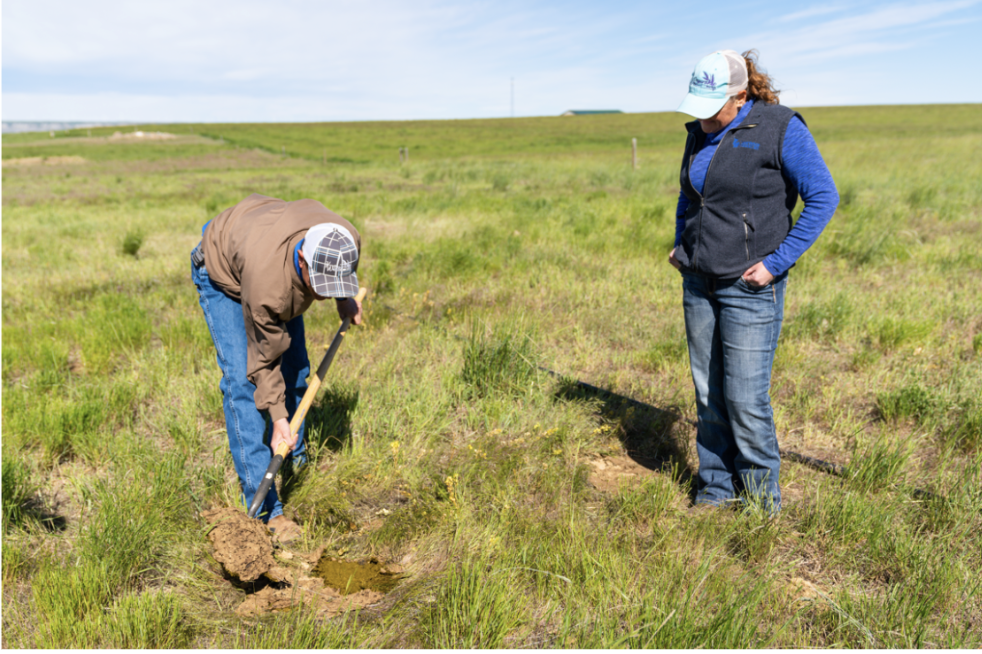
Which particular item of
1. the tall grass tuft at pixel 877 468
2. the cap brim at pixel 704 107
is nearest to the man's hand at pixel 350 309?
the cap brim at pixel 704 107

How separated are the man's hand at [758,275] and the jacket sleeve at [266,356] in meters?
2.04

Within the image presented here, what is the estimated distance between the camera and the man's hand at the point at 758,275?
2332 millimetres

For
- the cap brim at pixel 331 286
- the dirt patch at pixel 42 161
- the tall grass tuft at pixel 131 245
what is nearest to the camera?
the cap brim at pixel 331 286

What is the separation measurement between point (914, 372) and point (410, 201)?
10.4 metres

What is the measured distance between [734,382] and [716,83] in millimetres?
1298

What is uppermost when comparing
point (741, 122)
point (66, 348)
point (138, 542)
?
point (741, 122)

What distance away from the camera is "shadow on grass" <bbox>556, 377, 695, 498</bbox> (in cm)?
328

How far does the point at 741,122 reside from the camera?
2332 millimetres

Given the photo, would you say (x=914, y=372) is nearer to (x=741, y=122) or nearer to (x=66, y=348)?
(x=741, y=122)

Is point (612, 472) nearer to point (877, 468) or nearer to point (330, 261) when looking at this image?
point (877, 468)

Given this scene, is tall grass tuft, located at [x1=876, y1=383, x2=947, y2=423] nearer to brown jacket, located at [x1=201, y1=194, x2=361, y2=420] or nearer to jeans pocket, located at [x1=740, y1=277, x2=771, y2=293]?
jeans pocket, located at [x1=740, y1=277, x2=771, y2=293]

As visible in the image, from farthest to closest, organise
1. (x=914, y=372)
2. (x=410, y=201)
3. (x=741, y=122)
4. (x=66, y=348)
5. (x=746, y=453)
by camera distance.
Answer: (x=410, y=201), (x=66, y=348), (x=914, y=372), (x=746, y=453), (x=741, y=122)

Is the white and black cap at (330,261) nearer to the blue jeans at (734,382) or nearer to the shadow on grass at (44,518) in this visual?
the blue jeans at (734,382)


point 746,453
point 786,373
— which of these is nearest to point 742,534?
point 746,453
